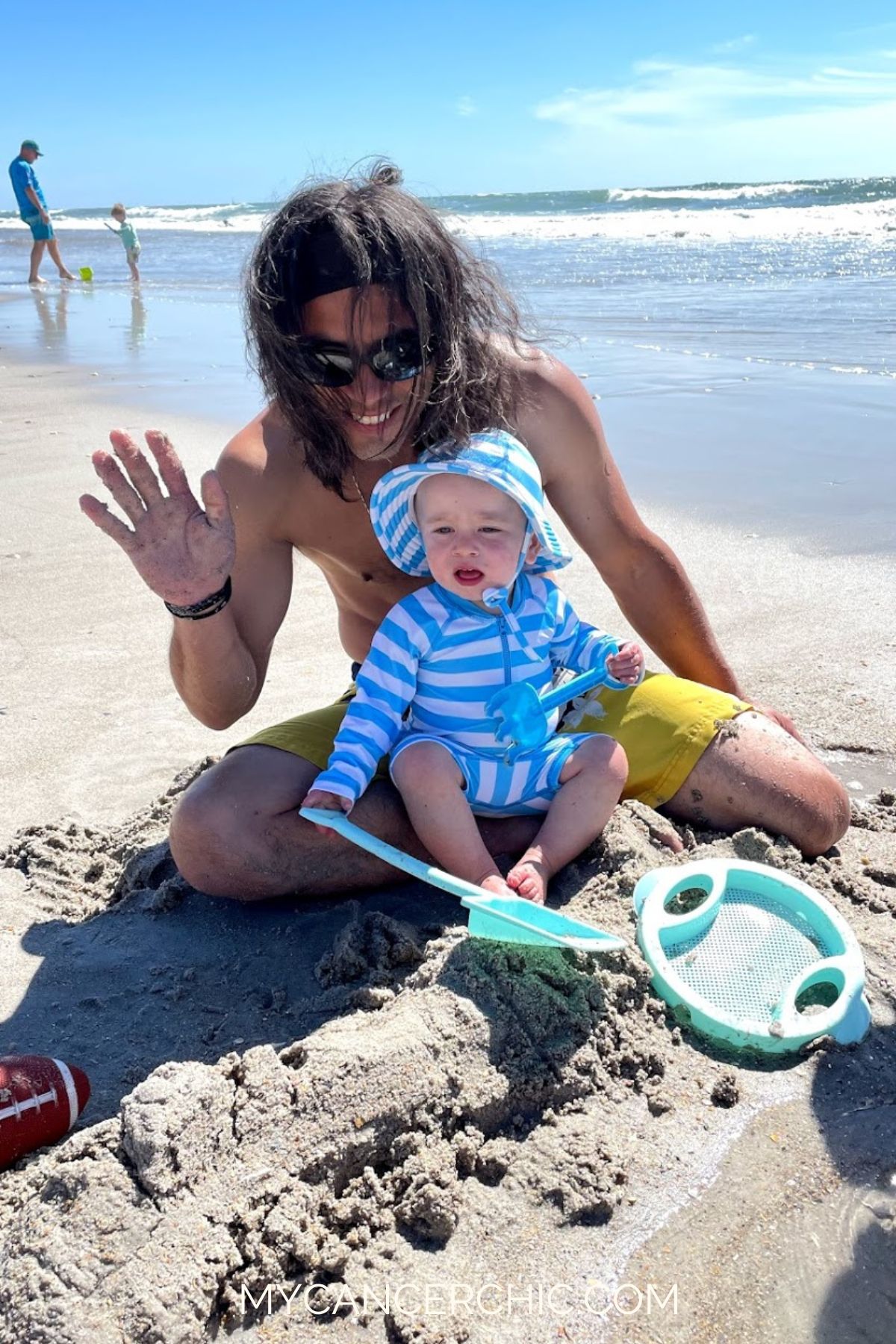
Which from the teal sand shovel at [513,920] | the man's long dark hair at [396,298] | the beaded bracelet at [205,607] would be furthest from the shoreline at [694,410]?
the teal sand shovel at [513,920]

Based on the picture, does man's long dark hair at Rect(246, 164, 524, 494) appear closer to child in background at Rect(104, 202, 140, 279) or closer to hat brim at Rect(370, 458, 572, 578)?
hat brim at Rect(370, 458, 572, 578)

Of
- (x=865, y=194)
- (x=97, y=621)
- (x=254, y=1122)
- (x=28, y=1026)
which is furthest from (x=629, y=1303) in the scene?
(x=865, y=194)

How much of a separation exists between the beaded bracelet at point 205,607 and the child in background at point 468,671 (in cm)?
35

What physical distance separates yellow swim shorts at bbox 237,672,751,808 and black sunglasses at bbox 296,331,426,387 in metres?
0.85

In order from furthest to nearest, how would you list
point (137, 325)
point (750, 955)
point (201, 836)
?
point (137, 325)
point (201, 836)
point (750, 955)

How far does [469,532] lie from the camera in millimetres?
2496

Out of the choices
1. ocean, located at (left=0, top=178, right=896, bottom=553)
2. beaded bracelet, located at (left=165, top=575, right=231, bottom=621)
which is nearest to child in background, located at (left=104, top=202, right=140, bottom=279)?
ocean, located at (left=0, top=178, right=896, bottom=553)

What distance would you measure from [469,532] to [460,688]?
1.15 ft

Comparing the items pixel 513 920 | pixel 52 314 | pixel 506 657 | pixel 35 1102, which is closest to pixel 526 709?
pixel 506 657

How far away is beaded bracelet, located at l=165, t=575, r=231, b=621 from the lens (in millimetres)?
2439

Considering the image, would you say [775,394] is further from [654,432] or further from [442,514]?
[442,514]

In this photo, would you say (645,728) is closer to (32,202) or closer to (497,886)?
(497,886)

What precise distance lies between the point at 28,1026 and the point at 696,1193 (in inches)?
51.0

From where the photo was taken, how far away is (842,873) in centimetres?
263
